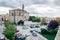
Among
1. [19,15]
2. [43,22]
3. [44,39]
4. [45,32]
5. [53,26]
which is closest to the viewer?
[44,39]

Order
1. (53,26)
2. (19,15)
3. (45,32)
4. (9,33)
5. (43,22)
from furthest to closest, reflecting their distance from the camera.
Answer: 1. (19,15)
2. (43,22)
3. (53,26)
4. (45,32)
5. (9,33)

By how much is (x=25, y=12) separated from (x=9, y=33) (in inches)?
739

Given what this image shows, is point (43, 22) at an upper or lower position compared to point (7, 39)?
lower

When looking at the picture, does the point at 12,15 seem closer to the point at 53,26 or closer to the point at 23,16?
the point at 23,16

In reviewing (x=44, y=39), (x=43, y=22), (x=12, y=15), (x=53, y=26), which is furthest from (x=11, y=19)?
(x=44, y=39)

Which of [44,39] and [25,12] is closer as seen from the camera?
[44,39]

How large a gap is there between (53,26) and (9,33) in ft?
29.3

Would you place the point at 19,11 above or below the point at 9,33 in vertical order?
below

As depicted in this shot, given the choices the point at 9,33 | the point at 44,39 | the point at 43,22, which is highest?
the point at 9,33

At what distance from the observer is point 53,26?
19516 millimetres

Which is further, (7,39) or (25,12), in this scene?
(25,12)

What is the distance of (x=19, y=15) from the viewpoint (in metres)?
29.5

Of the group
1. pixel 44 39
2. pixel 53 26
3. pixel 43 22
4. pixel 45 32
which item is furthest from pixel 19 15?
pixel 44 39

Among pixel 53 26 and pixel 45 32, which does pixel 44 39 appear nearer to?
pixel 45 32
